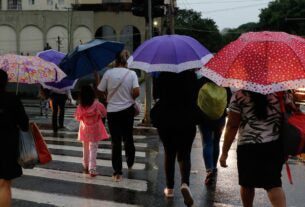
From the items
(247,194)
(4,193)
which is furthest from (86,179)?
(247,194)

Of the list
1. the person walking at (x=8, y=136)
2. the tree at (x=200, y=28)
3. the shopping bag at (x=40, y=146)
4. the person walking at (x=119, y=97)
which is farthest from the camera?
the tree at (x=200, y=28)

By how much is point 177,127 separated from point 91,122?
2.19 meters

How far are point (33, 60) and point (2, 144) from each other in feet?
19.9

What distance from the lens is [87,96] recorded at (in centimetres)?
811

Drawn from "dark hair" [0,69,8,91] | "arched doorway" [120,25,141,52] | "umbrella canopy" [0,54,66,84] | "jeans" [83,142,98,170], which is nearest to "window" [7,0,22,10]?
"arched doorway" [120,25,141,52]

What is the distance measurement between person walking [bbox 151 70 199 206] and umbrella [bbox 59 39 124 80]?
210 centimetres

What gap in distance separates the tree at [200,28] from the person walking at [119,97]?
8132 cm

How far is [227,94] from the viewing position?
7266 millimetres

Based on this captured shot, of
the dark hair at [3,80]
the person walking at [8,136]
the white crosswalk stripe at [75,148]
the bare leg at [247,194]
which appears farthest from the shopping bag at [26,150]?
the white crosswalk stripe at [75,148]

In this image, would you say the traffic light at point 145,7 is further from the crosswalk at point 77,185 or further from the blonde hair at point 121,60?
the blonde hair at point 121,60

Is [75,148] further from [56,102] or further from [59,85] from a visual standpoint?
[56,102]

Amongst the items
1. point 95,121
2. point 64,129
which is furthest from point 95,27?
point 95,121

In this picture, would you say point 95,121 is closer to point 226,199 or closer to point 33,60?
point 226,199

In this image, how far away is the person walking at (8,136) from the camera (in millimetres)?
5297
